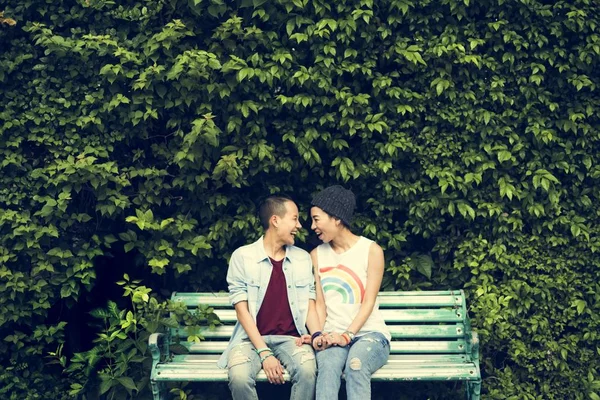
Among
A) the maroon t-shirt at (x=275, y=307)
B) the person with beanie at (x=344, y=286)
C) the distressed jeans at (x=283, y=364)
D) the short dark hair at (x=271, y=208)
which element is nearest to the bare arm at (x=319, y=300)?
the person with beanie at (x=344, y=286)

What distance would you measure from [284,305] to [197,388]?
1.17 metres

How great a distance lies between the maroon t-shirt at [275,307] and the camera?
6.21 m

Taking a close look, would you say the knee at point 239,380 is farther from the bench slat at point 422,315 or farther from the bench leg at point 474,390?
the bench leg at point 474,390

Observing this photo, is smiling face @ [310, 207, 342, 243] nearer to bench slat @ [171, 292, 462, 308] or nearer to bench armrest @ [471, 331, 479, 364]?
bench slat @ [171, 292, 462, 308]

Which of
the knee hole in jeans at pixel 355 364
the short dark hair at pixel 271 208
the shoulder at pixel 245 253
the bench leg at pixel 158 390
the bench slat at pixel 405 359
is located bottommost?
the bench leg at pixel 158 390

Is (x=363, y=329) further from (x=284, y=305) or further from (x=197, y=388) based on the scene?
(x=197, y=388)

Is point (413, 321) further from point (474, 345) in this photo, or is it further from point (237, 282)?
point (237, 282)

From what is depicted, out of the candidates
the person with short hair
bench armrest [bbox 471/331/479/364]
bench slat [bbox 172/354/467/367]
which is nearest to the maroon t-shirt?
the person with short hair

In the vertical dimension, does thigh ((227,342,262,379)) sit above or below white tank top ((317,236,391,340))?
below

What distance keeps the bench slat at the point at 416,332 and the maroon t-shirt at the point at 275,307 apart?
1.38 ft

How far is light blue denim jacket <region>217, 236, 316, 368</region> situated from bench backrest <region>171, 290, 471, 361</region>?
15.0 inches

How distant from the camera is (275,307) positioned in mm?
6242

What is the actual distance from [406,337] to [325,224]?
1060 millimetres

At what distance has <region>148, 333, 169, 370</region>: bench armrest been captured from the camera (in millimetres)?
6090
